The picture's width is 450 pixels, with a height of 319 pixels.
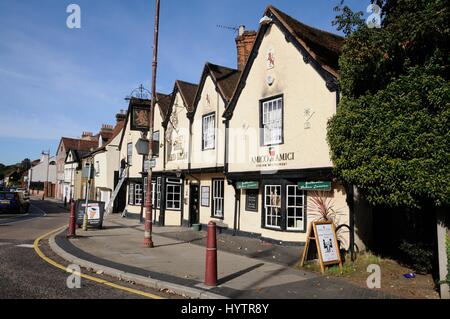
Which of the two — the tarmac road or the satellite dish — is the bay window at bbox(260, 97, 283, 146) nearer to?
the satellite dish

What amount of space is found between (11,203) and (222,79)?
66.4 feet

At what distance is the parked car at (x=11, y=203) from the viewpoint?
2718 cm

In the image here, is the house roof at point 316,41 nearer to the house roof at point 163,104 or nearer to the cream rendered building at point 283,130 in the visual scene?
the cream rendered building at point 283,130

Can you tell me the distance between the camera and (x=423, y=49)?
24.8 feet

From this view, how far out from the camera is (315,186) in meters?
11.6

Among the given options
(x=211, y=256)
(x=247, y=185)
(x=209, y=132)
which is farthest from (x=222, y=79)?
(x=211, y=256)

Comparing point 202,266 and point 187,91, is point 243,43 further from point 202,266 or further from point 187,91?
point 202,266

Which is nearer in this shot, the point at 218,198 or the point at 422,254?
the point at 422,254

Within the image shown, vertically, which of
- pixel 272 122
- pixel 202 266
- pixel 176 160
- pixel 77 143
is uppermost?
pixel 77 143

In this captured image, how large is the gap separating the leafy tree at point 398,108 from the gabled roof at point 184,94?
1147 cm

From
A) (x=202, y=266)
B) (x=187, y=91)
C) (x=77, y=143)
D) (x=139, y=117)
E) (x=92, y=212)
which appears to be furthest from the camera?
(x=77, y=143)

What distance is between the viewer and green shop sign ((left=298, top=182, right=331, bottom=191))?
11.2m

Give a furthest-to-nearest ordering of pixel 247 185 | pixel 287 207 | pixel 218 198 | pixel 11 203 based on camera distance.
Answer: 1. pixel 11 203
2. pixel 218 198
3. pixel 247 185
4. pixel 287 207
